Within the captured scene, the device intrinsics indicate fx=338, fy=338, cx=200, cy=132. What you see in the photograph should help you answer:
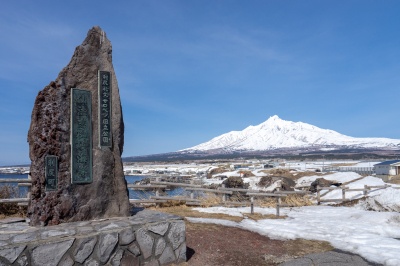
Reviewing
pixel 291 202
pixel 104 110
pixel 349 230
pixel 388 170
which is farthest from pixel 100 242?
pixel 388 170

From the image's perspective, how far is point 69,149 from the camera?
5.35 meters

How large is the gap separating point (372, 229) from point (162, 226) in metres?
5.81

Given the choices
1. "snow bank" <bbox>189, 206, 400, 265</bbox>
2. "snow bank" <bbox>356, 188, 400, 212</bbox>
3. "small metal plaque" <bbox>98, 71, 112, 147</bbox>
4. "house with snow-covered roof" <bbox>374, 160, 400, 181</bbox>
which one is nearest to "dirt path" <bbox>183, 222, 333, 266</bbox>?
"snow bank" <bbox>189, 206, 400, 265</bbox>

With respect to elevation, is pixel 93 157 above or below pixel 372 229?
above

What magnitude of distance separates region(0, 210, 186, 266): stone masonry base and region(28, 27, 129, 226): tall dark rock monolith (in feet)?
0.86

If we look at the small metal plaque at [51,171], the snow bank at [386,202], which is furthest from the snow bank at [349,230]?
the small metal plaque at [51,171]

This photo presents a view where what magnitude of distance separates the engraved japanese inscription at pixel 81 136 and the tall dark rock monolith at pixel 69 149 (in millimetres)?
63

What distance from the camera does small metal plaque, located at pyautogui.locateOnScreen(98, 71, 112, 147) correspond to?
569 cm

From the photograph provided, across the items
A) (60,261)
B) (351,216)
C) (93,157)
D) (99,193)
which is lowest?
(351,216)

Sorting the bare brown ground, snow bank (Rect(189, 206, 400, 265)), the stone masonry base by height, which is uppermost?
the stone masonry base

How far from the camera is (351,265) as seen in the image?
5598 mm

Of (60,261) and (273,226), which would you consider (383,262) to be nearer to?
(273,226)

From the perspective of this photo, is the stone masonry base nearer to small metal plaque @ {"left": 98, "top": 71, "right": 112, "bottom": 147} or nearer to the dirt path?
the dirt path

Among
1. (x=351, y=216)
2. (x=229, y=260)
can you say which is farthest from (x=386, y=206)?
(x=229, y=260)
